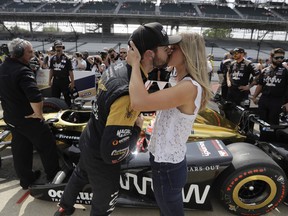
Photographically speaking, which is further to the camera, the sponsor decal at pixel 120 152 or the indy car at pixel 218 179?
the indy car at pixel 218 179

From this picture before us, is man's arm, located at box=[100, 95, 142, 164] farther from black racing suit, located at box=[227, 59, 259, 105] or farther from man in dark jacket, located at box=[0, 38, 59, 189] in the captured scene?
black racing suit, located at box=[227, 59, 259, 105]

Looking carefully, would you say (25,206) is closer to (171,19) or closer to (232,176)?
(232,176)

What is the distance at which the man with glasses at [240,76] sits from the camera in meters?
4.71

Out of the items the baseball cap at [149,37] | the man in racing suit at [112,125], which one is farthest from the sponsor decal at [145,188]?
the baseball cap at [149,37]

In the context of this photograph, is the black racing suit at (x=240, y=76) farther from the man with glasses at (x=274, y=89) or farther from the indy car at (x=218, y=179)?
the indy car at (x=218, y=179)

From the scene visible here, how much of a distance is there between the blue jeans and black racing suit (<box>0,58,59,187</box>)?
136 centimetres

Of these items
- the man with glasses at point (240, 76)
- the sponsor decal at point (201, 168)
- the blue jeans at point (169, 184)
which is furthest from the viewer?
the man with glasses at point (240, 76)

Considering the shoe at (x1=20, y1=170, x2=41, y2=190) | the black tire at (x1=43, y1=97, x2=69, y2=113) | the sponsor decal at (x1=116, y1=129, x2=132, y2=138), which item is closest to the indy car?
the shoe at (x1=20, y1=170, x2=41, y2=190)

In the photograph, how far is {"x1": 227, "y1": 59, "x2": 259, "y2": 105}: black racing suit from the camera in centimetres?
471

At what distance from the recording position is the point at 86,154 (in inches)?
67.9

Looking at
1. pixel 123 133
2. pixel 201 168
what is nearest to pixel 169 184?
pixel 123 133

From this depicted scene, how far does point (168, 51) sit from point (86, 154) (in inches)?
33.1

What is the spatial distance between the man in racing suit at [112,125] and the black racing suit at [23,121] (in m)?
0.97

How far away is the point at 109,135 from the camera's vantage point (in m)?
1.43
